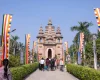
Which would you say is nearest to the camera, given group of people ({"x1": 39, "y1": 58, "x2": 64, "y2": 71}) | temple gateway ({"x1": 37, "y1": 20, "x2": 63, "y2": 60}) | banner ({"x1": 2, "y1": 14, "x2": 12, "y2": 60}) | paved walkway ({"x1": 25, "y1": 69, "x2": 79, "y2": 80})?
banner ({"x1": 2, "y1": 14, "x2": 12, "y2": 60})

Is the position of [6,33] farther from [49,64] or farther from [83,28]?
[83,28]

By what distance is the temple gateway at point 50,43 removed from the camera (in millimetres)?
77688

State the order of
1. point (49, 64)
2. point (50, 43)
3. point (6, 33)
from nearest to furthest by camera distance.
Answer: point (6, 33), point (49, 64), point (50, 43)

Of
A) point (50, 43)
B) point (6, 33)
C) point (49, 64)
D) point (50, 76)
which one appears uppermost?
point (50, 43)

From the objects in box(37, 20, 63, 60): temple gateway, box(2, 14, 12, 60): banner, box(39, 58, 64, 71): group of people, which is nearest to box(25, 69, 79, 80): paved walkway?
box(2, 14, 12, 60): banner

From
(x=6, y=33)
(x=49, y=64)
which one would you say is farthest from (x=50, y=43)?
(x=6, y=33)

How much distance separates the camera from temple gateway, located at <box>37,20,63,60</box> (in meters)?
77.7

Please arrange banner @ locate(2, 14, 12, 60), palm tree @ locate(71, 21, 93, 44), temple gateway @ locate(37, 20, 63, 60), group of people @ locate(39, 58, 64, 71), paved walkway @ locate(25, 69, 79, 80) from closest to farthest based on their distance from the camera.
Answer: banner @ locate(2, 14, 12, 60), paved walkway @ locate(25, 69, 79, 80), group of people @ locate(39, 58, 64, 71), palm tree @ locate(71, 21, 93, 44), temple gateway @ locate(37, 20, 63, 60)

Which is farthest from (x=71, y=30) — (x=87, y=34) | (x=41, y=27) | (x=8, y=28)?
(x=8, y=28)

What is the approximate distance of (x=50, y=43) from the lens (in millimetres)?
78312

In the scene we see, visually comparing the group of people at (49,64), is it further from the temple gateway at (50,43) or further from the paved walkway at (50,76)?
the temple gateway at (50,43)

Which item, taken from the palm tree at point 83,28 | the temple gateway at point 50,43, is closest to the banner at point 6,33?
the palm tree at point 83,28

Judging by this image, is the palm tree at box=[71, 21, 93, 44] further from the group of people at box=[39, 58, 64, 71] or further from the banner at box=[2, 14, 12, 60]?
the banner at box=[2, 14, 12, 60]

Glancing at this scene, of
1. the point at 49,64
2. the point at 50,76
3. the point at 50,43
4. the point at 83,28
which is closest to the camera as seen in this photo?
the point at 50,76
